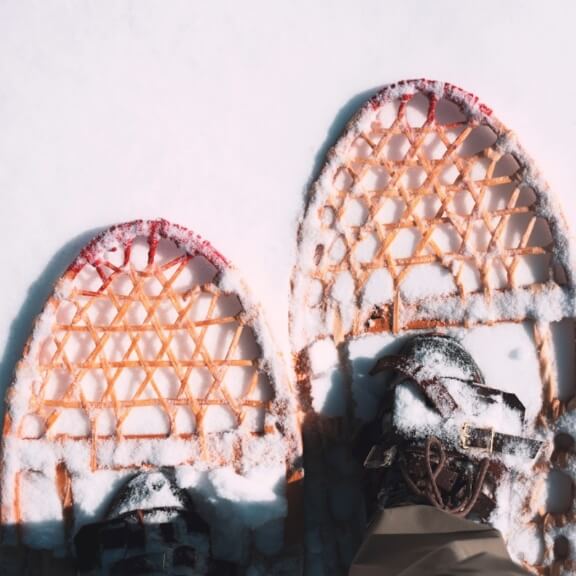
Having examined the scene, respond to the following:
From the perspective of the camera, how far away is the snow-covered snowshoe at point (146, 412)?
4.00 feet

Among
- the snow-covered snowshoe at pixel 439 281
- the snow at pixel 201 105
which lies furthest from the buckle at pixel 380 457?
the snow at pixel 201 105

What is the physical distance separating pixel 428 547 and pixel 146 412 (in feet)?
2.00

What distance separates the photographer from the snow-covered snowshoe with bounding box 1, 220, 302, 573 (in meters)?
1.22

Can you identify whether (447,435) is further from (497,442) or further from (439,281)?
(439,281)

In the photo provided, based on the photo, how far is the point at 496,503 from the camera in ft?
3.81

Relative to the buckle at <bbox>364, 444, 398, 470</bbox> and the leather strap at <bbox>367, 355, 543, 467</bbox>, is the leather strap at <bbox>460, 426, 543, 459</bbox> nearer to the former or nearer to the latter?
the leather strap at <bbox>367, 355, 543, 467</bbox>

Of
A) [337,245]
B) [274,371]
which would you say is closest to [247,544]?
[274,371]

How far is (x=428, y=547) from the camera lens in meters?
0.87

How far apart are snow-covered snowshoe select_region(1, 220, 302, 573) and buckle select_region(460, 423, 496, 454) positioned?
0.97ft

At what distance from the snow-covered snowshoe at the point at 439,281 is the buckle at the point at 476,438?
0.42 feet

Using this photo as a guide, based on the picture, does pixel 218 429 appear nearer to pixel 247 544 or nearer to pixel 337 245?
pixel 247 544

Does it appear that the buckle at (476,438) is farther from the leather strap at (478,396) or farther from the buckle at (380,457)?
the buckle at (380,457)

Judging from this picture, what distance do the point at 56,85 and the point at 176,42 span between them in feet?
0.80

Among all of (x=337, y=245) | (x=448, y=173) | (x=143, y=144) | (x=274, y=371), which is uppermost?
(x=143, y=144)
